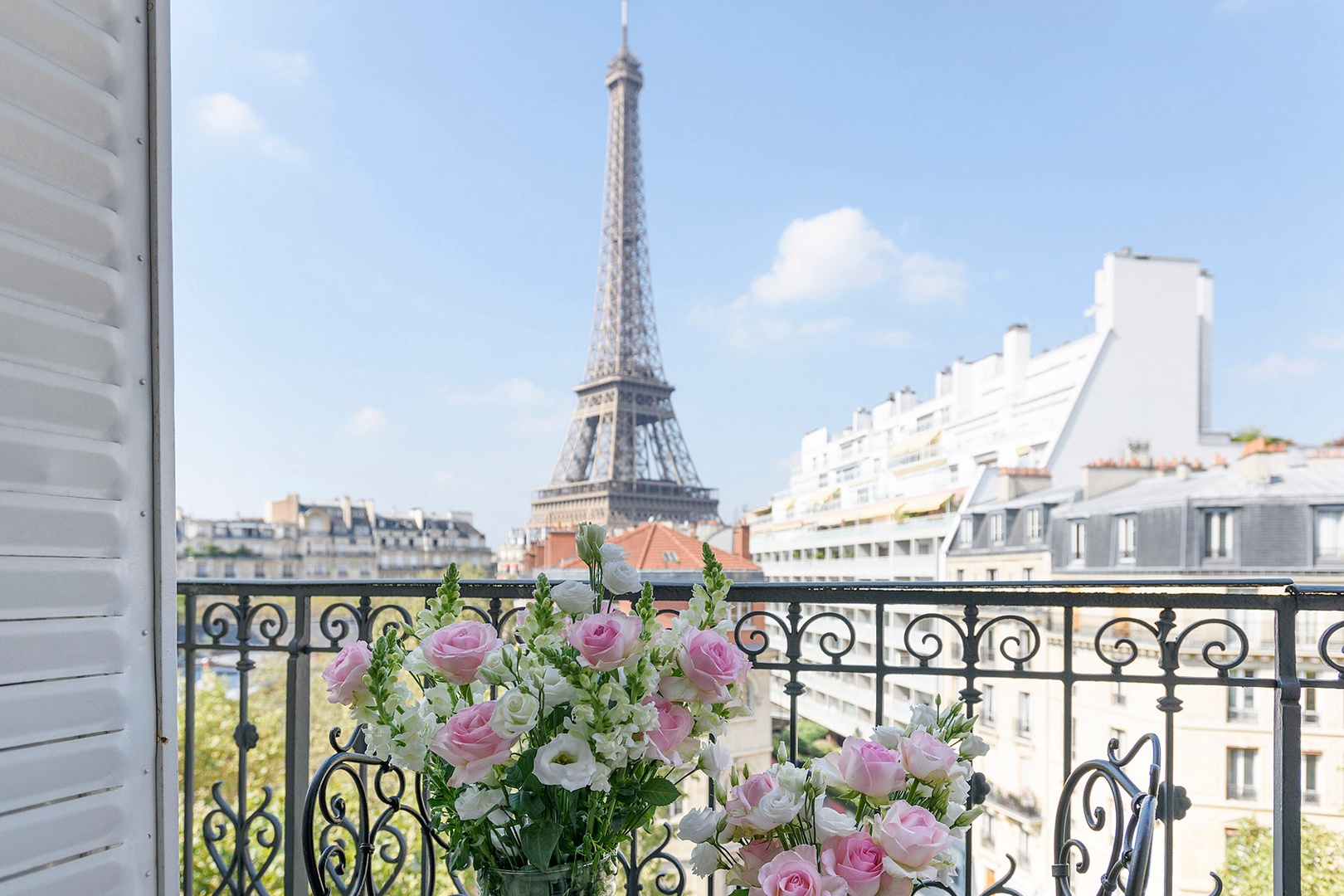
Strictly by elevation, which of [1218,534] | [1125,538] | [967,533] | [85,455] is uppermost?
[85,455]

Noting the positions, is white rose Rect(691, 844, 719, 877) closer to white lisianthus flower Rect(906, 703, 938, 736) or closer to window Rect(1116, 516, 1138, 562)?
white lisianthus flower Rect(906, 703, 938, 736)

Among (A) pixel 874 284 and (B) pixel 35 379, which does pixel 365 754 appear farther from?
(A) pixel 874 284

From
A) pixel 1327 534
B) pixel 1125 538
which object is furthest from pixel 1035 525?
pixel 1327 534

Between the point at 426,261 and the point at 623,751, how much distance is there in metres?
47.6

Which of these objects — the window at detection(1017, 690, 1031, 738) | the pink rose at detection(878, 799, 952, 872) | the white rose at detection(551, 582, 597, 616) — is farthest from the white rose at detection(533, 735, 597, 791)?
the window at detection(1017, 690, 1031, 738)

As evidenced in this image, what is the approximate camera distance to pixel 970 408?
23672 mm

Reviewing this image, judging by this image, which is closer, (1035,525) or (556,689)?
(556,689)

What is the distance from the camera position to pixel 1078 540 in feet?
40.2

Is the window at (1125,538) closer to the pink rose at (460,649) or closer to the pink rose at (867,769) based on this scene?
the pink rose at (867,769)

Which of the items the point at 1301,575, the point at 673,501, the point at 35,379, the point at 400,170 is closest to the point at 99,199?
the point at 35,379

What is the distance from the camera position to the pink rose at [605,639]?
0.64 meters

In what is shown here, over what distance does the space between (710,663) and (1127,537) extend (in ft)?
41.6

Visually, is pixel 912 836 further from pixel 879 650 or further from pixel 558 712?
pixel 879 650

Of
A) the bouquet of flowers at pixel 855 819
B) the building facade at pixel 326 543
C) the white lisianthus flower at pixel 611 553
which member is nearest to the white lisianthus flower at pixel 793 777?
the bouquet of flowers at pixel 855 819
